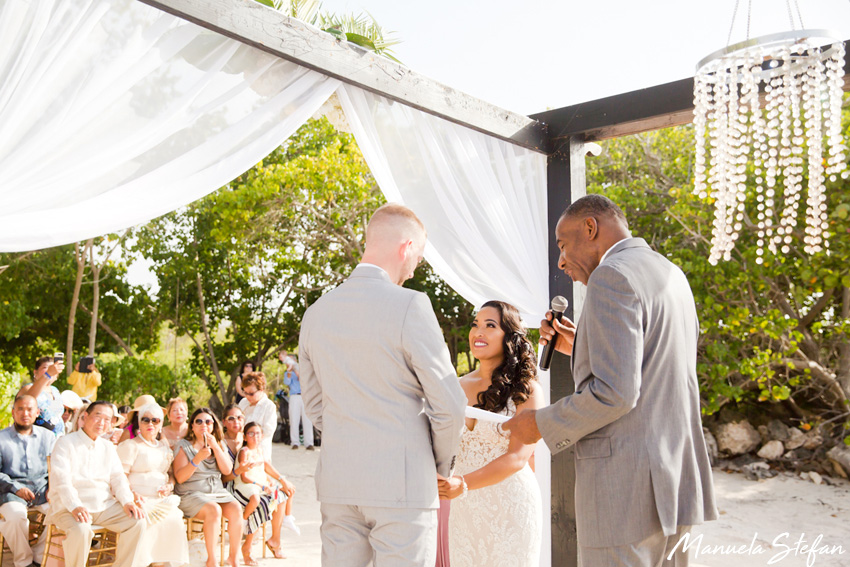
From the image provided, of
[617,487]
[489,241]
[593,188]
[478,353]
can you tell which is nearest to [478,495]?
[478,353]

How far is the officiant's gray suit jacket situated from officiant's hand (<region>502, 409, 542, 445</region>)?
Answer: 0.12 meters

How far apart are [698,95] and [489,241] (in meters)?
1.31

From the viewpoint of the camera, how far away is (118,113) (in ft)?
8.50

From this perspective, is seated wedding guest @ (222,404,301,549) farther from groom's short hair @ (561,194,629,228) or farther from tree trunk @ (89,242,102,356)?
tree trunk @ (89,242,102,356)

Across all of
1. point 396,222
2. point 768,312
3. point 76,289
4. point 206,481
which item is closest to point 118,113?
point 396,222

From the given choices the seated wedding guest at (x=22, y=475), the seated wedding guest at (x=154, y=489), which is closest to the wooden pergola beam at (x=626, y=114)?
the seated wedding guest at (x=154, y=489)

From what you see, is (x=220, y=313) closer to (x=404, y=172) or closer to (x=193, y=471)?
(x=193, y=471)

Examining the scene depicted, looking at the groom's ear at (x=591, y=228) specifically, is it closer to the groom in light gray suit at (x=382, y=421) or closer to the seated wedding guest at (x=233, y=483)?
the groom in light gray suit at (x=382, y=421)

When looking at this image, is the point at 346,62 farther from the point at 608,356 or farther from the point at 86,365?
the point at 86,365

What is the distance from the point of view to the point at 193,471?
516 cm

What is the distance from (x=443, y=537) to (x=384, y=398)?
4.77ft

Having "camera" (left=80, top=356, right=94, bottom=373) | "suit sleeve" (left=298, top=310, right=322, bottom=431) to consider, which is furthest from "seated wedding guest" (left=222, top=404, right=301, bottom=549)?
"suit sleeve" (left=298, top=310, right=322, bottom=431)

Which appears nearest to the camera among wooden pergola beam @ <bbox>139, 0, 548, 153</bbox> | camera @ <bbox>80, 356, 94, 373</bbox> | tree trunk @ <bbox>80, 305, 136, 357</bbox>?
wooden pergola beam @ <bbox>139, 0, 548, 153</bbox>

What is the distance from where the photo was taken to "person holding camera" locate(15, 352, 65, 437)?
553 centimetres
